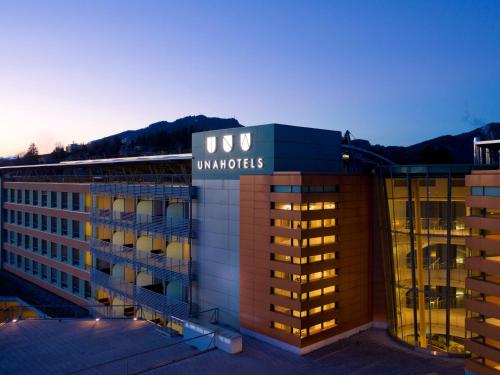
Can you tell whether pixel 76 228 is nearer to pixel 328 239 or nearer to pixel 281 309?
pixel 281 309

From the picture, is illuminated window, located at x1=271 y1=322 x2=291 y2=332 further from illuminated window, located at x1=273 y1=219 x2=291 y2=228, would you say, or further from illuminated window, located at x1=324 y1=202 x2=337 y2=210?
illuminated window, located at x1=324 y1=202 x2=337 y2=210

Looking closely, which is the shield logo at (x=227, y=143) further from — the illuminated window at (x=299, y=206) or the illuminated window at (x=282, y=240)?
the illuminated window at (x=282, y=240)

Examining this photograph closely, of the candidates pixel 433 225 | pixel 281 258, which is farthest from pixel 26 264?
pixel 433 225

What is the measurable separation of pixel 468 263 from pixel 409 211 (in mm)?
7332

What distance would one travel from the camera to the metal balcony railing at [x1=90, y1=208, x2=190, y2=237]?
31672mm

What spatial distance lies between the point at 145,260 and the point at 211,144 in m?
12.3

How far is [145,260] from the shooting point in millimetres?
35500

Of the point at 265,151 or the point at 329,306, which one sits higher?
the point at 265,151

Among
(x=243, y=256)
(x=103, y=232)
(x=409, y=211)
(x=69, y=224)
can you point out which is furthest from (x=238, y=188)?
(x=69, y=224)

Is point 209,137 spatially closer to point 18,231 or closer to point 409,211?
point 409,211

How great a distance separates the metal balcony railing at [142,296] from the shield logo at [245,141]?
1228cm

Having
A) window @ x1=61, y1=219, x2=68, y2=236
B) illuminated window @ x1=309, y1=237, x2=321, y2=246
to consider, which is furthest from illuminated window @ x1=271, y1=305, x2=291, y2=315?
window @ x1=61, y1=219, x2=68, y2=236

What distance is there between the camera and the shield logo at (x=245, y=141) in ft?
88.1

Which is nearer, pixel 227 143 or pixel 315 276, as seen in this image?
pixel 315 276
